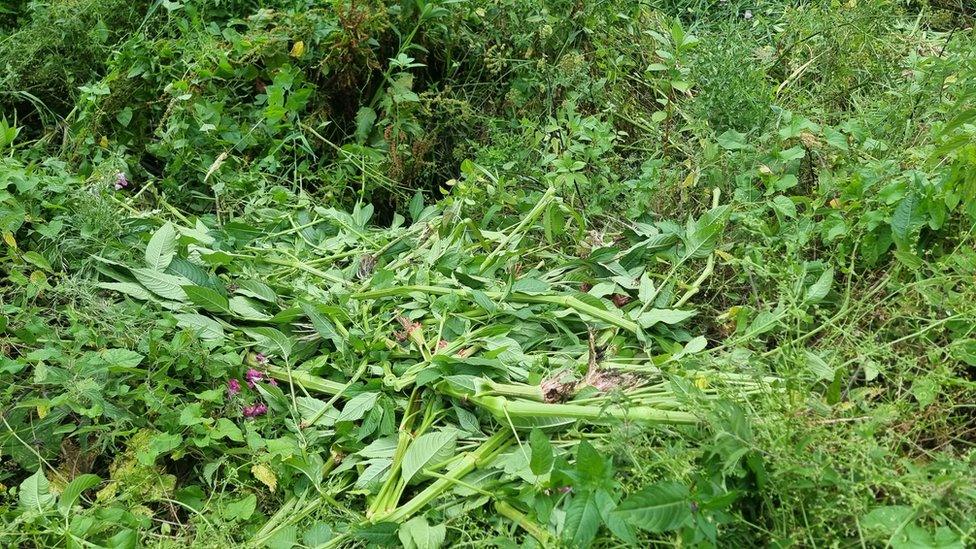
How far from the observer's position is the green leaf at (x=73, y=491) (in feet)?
5.54

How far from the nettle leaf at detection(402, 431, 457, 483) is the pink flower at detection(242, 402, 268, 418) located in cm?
41

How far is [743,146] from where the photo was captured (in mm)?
2352

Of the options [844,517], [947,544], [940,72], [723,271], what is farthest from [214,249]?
[940,72]

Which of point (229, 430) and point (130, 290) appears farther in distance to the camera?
point (130, 290)

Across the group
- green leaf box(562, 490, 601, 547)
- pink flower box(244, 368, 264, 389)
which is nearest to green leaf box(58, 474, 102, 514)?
pink flower box(244, 368, 264, 389)

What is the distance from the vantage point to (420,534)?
1613 mm

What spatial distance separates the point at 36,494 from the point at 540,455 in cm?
108

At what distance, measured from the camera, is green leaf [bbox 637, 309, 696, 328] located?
1970 mm

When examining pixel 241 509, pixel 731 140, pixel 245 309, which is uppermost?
pixel 731 140

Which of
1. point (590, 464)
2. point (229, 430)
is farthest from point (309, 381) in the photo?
point (590, 464)

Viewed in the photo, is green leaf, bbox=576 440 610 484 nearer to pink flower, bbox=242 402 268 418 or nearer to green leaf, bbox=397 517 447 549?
green leaf, bbox=397 517 447 549

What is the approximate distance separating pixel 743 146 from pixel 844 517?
4.03ft

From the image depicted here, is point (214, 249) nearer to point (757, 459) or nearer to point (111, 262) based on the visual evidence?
point (111, 262)

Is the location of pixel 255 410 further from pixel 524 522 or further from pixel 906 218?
pixel 906 218
